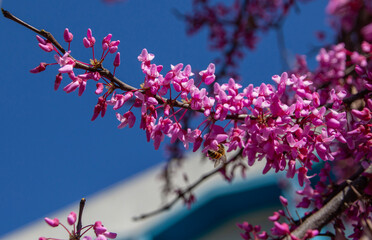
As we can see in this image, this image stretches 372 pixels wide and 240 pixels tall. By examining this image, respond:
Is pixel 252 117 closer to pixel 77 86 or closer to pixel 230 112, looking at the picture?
pixel 230 112

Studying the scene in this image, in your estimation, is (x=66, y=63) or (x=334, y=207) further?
(x=334, y=207)

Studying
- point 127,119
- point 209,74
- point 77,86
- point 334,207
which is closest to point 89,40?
point 77,86

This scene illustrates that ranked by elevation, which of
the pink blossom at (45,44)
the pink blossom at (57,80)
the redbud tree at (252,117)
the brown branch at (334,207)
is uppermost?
the pink blossom at (45,44)

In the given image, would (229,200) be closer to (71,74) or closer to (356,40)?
(356,40)

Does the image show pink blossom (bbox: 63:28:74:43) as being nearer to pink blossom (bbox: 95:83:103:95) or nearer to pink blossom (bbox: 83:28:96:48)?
pink blossom (bbox: 83:28:96:48)

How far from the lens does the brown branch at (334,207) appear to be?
5.04 feet

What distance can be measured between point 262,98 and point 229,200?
15.1 feet

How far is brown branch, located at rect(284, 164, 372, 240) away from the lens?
154cm

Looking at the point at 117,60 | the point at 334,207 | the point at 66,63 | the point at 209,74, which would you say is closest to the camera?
the point at 66,63

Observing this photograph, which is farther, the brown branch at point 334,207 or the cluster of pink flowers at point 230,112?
the brown branch at point 334,207

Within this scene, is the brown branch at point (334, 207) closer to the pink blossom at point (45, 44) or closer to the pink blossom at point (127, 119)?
the pink blossom at point (127, 119)

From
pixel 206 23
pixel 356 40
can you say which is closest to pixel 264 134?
pixel 356 40

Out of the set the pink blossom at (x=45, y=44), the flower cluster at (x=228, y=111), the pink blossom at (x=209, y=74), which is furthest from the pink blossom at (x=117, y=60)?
the pink blossom at (x=209, y=74)

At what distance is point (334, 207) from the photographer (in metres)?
1.57
